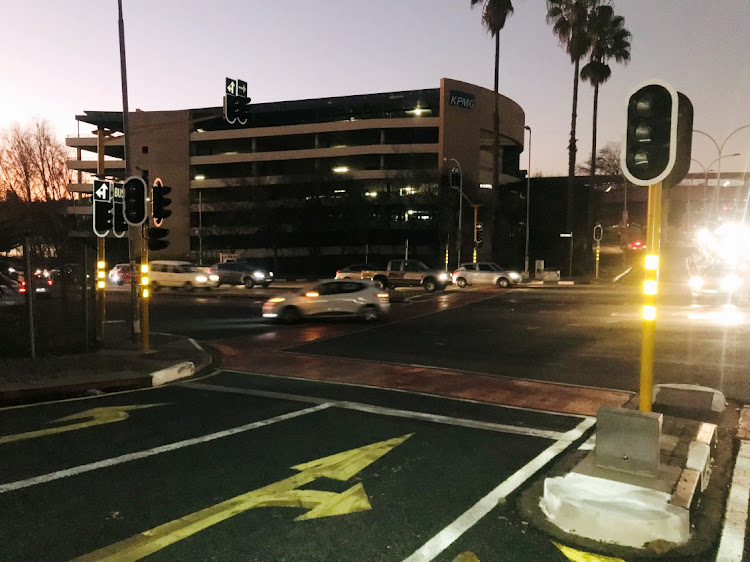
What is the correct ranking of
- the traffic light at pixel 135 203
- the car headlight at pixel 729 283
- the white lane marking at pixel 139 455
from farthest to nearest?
1. the car headlight at pixel 729 283
2. the traffic light at pixel 135 203
3. the white lane marking at pixel 139 455

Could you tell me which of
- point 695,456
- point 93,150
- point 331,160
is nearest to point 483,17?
point 331,160

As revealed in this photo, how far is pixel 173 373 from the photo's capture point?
11141 mm

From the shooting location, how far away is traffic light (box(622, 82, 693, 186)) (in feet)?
17.2

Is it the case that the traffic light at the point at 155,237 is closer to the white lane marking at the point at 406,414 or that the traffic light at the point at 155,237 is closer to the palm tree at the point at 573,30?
the white lane marking at the point at 406,414

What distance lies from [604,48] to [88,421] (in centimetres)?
5323

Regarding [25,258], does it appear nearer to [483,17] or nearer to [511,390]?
[511,390]

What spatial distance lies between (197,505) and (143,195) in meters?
9.85

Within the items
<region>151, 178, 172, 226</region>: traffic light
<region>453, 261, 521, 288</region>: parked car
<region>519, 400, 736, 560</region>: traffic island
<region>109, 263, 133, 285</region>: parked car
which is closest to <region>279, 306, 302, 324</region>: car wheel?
<region>151, 178, 172, 226</region>: traffic light

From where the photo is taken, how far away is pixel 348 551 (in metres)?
4.19

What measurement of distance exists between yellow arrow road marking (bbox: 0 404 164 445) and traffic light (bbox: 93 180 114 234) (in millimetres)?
6356

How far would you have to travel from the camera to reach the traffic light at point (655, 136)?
17.2 feet

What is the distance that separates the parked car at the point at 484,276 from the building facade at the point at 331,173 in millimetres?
15765

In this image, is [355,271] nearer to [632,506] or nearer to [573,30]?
[573,30]

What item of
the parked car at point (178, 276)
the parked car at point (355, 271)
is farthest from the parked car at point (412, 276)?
the parked car at point (178, 276)
